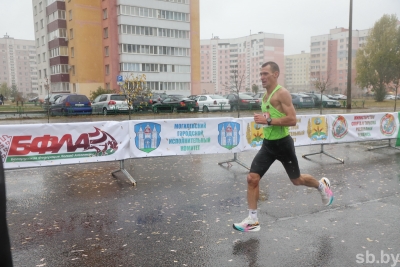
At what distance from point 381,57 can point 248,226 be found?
5954 cm

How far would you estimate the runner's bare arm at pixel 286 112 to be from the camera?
4.71 m

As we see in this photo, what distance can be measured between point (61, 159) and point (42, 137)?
0.57 meters

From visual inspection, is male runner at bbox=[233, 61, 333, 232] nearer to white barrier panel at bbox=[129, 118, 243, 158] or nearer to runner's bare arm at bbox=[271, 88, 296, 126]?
runner's bare arm at bbox=[271, 88, 296, 126]

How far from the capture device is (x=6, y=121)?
2320 centimetres

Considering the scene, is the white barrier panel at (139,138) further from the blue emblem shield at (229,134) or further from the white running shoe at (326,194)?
the white running shoe at (326,194)

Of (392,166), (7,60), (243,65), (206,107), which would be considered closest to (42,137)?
(392,166)

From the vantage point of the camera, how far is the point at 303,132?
377 inches

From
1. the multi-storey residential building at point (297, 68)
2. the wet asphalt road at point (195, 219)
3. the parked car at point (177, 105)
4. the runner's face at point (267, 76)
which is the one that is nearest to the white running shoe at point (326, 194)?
the wet asphalt road at point (195, 219)

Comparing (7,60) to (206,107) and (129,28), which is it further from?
(206,107)

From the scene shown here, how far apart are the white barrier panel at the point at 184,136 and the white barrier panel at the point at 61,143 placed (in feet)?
1.07

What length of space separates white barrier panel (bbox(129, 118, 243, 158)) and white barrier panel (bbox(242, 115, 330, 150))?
8.9 inches

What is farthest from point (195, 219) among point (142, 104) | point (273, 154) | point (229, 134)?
point (142, 104)

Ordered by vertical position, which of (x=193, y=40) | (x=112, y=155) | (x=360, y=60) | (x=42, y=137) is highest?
(x=193, y=40)

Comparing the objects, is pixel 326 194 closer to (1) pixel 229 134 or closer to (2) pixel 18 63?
(1) pixel 229 134
